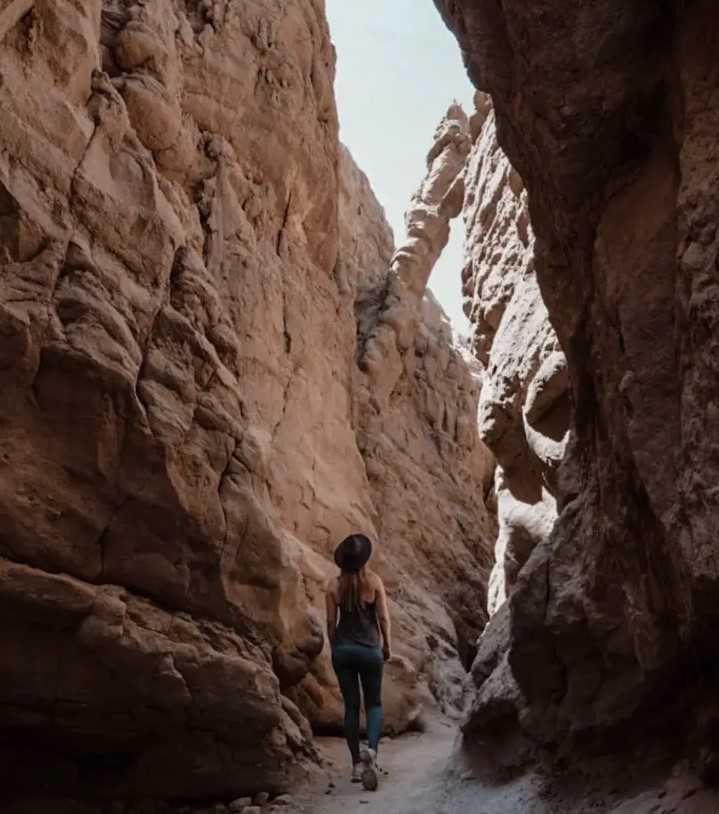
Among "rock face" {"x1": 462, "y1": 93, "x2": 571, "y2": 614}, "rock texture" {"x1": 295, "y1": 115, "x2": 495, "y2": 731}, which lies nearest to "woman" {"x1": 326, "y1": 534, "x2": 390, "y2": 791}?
"rock face" {"x1": 462, "y1": 93, "x2": 571, "y2": 614}

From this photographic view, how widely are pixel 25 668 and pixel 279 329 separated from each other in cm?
536

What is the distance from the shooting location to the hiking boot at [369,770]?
5242mm

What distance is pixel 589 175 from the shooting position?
3.85m

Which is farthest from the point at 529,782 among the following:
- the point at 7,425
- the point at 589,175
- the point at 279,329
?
the point at 279,329

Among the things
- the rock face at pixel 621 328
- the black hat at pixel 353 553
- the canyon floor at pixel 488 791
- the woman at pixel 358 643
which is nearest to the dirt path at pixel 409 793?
the canyon floor at pixel 488 791

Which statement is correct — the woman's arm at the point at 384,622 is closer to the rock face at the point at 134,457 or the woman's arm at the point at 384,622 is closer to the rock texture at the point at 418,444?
the rock face at the point at 134,457

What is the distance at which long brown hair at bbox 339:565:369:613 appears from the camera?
19.2 feet

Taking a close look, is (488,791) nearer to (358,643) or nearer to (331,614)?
(358,643)

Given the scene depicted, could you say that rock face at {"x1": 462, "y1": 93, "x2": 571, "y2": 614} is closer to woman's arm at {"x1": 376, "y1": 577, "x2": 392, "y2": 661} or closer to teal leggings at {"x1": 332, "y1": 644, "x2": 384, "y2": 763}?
woman's arm at {"x1": 376, "y1": 577, "x2": 392, "y2": 661}

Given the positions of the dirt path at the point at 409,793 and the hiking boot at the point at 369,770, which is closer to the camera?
the dirt path at the point at 409,793

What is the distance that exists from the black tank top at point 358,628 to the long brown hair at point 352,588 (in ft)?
0.09

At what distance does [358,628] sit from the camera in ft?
18.9

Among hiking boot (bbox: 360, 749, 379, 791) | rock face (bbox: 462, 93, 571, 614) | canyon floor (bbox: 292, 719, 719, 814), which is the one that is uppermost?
rock face (bbox: 462, 93, 571, 614)

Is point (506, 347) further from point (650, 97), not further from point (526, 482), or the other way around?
point (650, 97)
